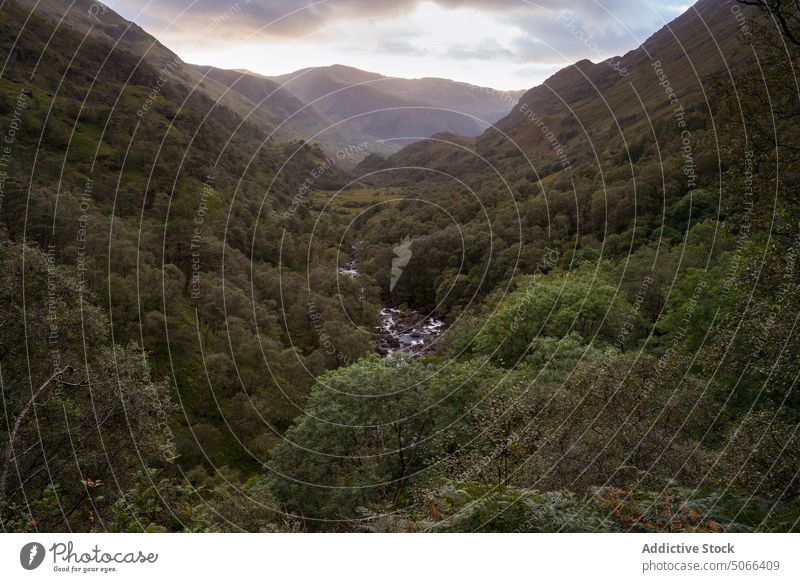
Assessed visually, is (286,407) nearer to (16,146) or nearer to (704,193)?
(704,193)

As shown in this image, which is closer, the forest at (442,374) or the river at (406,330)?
the forest at (442,374)

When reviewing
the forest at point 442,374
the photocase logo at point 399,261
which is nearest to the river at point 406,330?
the forest at point 442,374

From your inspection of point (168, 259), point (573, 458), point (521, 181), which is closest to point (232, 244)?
point (168, 259)
